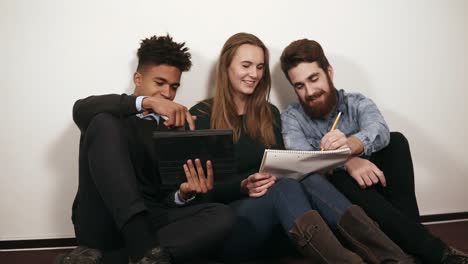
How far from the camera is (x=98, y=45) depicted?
146 cm

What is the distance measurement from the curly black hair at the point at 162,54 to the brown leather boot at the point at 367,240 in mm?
731

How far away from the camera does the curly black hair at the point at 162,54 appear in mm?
1286

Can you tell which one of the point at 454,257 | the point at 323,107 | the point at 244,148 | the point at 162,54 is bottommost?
the point at 454,257

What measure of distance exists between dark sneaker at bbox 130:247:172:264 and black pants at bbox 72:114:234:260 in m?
0.03

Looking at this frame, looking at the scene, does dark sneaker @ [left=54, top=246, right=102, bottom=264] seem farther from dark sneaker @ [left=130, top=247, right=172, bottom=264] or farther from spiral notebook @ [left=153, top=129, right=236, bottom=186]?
spiral notebook @ [left=153, top=129, right=236, bottom=186]

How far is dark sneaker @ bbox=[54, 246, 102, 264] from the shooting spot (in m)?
0.94

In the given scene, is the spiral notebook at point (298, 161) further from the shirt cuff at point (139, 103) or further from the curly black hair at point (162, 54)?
the curly black hair at point (162, 54)

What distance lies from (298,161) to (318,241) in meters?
0.23

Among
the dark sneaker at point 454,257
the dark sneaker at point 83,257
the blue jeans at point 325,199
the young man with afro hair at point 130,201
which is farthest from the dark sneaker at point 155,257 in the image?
the dark sneaker at point 454,257

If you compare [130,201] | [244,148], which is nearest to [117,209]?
[130,201]

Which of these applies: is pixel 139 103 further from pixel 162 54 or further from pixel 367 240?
pixel 367 240

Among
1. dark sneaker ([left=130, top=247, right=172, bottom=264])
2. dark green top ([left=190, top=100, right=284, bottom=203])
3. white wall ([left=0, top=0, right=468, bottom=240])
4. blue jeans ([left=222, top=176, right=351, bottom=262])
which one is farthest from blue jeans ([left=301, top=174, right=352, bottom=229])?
white wall ([left=0, top=0, right=468, bottom=240])

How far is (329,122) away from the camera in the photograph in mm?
1396

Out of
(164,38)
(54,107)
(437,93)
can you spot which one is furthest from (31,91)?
(437,93)
